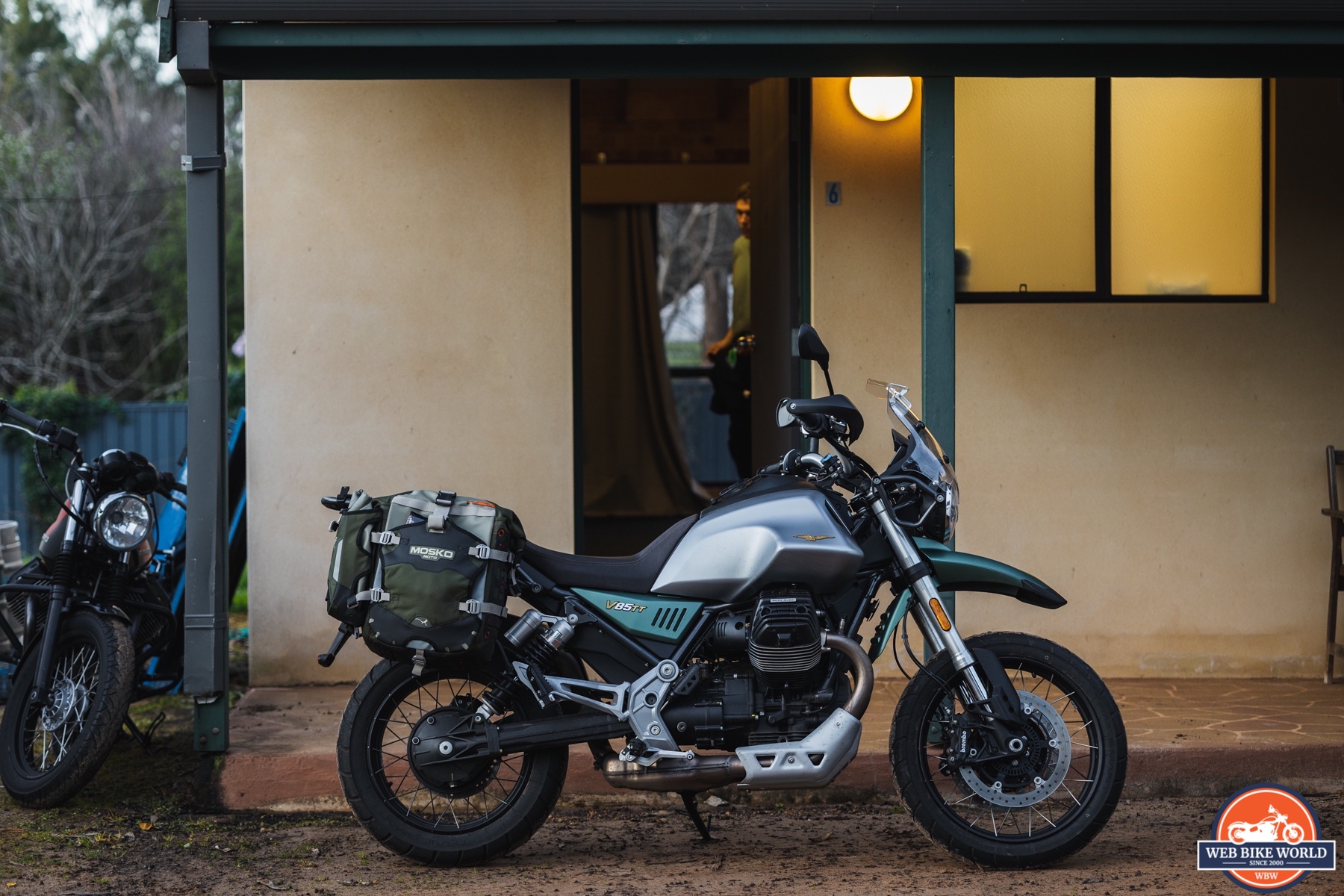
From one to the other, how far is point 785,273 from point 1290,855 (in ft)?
11.1

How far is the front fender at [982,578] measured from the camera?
12.6 ft

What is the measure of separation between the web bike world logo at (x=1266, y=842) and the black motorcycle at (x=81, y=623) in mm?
3541

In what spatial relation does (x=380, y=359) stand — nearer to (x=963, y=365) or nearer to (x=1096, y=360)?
(x=963, y=365)

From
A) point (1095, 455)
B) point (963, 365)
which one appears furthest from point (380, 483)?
point (1095, 455)

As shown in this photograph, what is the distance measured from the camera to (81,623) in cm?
452

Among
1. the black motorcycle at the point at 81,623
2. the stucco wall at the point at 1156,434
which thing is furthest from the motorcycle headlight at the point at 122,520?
the stucco wall at the point at 1156,434

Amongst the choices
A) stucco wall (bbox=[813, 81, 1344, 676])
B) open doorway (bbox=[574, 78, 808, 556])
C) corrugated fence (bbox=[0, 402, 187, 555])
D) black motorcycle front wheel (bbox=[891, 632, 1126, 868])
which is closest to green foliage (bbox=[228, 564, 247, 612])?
open doorway (bbox=[574, 78, 808, 556])

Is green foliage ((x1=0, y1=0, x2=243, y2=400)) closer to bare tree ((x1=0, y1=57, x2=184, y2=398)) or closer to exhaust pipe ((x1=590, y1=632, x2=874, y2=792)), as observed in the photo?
bare tree ((x1=0, y1=57, x2=184, y2=398))

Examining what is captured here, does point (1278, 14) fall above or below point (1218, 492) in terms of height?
above

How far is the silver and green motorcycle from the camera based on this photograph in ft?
12.2

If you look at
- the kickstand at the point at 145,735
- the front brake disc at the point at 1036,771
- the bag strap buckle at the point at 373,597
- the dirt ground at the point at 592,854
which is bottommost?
the dirt ground at the point at 592,854

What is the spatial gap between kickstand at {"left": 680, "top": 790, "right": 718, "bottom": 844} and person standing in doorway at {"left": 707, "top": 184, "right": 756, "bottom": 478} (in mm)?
3801

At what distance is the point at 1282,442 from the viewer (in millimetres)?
5934

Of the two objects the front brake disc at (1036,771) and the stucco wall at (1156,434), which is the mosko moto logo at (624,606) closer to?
the front brake disc at (1036,771)
